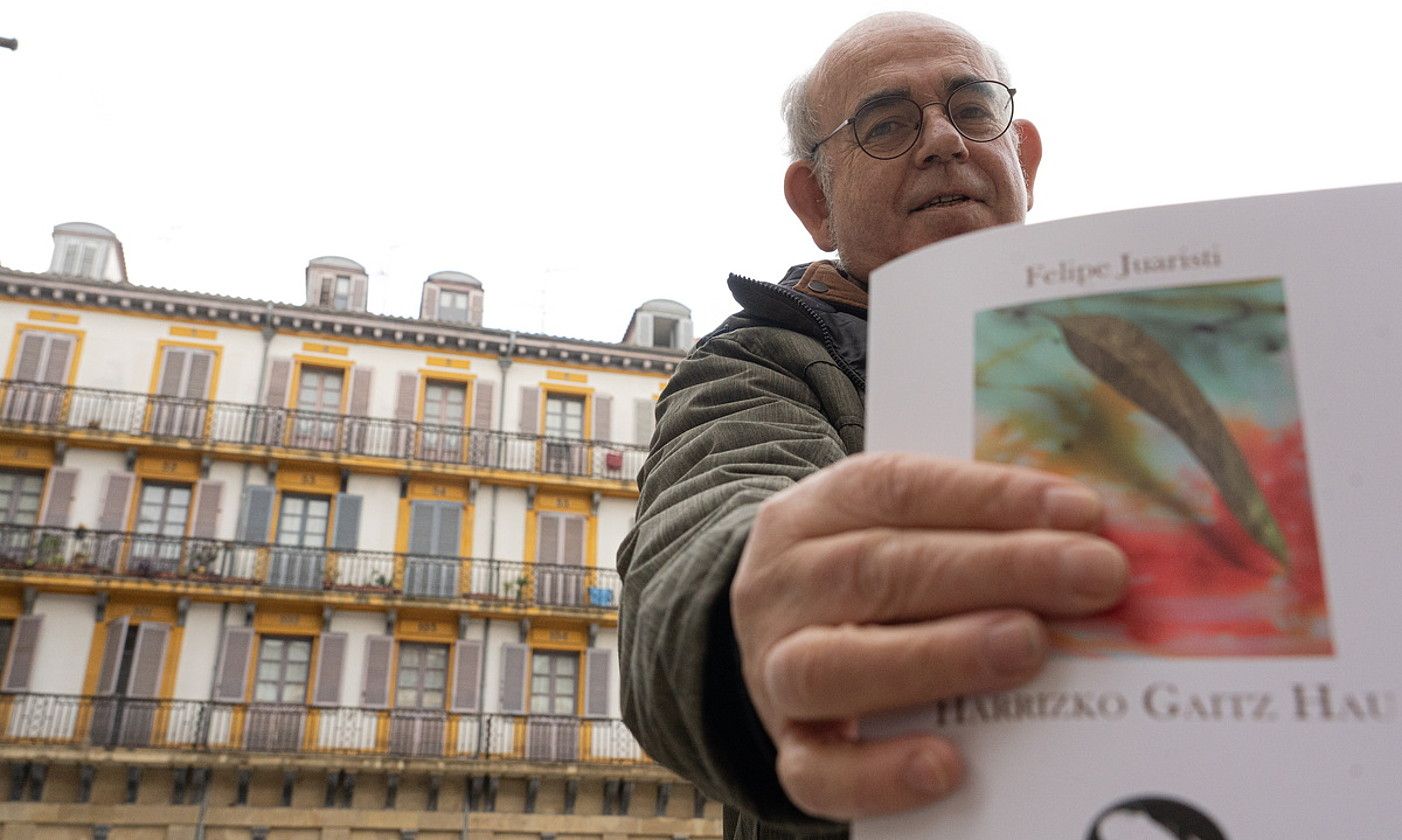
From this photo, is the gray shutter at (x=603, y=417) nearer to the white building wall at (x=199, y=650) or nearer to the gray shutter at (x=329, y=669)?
the gray shutter at (x=329, y=669)

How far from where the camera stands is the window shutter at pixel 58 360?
72.0ft

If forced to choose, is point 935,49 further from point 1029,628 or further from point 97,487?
point 97,487

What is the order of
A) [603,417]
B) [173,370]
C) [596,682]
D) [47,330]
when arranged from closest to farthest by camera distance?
[47,330] → [596,682] → [173,370] → [603,417]

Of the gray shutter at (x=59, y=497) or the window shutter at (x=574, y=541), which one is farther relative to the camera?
the window shutter at (x=574, y=541)

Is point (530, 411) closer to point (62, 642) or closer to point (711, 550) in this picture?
point (62, 642)

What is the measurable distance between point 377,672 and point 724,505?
2160 cm

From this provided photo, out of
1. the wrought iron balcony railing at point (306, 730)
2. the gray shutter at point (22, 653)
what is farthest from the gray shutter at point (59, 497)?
the wrought iron balcony railing at point (306, 730)

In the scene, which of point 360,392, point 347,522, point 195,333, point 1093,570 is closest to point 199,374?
point 195,333

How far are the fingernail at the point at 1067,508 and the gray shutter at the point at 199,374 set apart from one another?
23.8 m

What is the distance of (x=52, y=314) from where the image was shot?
22.3 meters

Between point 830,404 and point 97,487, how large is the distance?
22805mm

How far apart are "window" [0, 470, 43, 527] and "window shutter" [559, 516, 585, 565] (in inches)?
369

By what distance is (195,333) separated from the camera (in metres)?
22.9

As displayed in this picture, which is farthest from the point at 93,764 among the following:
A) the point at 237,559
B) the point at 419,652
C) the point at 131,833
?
the point at 419,652
